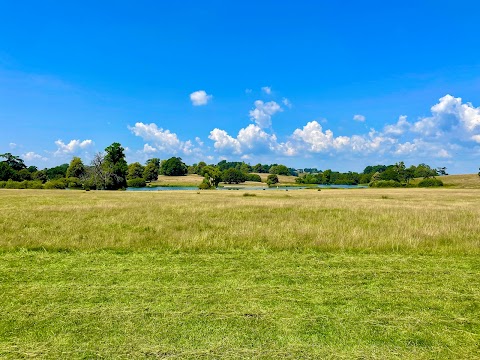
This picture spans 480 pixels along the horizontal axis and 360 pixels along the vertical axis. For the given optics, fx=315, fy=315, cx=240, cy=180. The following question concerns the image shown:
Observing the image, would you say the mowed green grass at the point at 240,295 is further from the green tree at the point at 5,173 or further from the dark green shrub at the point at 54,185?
the green tree at the point at 5,173

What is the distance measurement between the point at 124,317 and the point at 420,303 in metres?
6.24

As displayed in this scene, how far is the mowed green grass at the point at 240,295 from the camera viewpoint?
5.10 m

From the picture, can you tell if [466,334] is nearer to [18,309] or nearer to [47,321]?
[47,321]

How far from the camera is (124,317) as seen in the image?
605 centimetres

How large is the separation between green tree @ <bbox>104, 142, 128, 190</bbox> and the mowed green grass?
274ft

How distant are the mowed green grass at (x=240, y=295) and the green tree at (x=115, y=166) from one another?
83.5m

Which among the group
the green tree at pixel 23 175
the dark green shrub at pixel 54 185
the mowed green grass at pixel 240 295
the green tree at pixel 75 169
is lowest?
the mowed green grass at pixel 240 295

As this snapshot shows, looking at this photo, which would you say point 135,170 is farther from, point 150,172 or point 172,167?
point 172,167

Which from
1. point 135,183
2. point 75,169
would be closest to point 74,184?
point 75,169

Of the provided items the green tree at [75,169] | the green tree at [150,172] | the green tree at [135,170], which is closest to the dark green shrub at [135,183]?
the green tree at [75,169]

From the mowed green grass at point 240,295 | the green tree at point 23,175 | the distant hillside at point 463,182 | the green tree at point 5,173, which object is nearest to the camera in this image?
the mowed green grass at point 240,295

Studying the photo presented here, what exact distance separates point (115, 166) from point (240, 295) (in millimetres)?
95477

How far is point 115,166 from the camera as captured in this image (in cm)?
9481

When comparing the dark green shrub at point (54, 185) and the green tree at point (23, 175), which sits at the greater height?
the green tree at point (23, 175)
